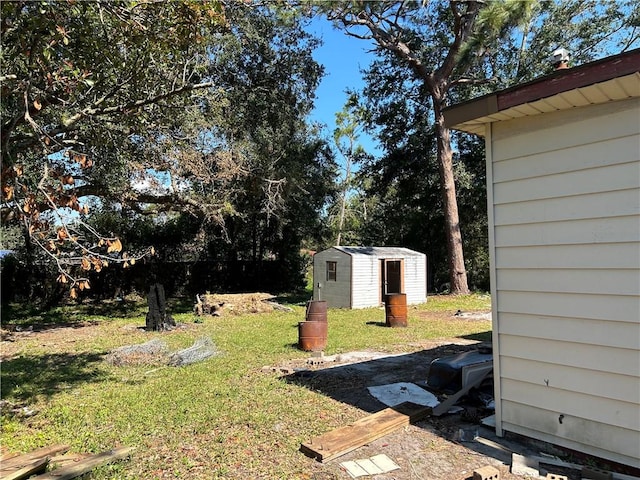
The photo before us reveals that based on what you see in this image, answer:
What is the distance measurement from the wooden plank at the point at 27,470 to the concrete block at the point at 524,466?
117 inches

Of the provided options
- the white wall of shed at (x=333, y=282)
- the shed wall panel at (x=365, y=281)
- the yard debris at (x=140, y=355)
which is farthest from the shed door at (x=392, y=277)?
the yard debris at (x=140, y=355)

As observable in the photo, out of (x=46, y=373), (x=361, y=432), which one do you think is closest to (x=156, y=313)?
(x=46, y=373)

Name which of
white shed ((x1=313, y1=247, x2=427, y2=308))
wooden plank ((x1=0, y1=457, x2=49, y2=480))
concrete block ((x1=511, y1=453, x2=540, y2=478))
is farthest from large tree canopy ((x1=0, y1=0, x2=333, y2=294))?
concrete block ((x1=511, y1=453, x2=540, y2=478))

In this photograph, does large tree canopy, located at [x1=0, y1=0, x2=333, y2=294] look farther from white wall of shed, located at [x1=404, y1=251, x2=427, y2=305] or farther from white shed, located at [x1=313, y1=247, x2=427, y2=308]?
white wall of shed, located at [x1=404, y1=251, x2=427, y2=305]

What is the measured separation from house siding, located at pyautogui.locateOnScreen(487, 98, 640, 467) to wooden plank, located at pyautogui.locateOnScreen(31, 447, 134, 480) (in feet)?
9.06

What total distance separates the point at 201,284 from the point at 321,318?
992 cm

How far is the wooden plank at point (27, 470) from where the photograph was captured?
254 cm

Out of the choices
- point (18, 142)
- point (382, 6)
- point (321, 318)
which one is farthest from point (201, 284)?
point (18, 142)

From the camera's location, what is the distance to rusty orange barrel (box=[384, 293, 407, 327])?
28.8 ft

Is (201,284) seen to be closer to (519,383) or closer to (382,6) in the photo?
(382,6)

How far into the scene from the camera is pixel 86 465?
283 cm

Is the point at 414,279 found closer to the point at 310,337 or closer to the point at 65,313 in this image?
the point at 310,337

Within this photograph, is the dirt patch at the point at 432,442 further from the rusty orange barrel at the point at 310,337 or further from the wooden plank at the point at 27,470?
the wooden plank at the point at 27,470

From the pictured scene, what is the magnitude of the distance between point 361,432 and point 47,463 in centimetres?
213
